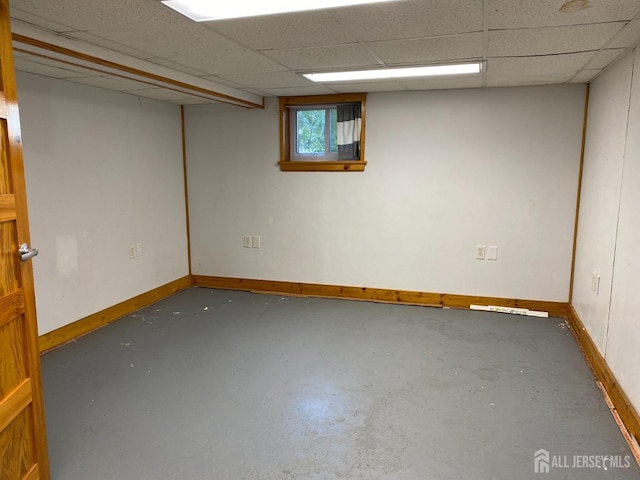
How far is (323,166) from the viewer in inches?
180

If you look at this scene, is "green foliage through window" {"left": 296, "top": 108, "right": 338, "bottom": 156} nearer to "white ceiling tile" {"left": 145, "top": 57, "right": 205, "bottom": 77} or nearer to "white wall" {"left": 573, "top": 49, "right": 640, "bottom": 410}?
"white ceiling tile" {"left": 145, "top": 57, "right": 205, "bottom": 77}

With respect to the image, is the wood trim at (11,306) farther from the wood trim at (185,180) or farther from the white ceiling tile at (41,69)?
the wood trim at (185,180)

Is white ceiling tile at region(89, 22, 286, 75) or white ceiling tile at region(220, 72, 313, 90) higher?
white ceiling tile at region(220, 72, 313, 90)

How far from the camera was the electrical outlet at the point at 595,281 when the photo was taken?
10.3 feet

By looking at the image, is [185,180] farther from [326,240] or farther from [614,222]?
[614,222]

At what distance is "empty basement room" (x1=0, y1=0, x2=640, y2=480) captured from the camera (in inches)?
83.2

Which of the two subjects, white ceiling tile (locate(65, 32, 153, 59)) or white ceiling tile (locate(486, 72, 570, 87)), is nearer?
white ceiling tile (locate(65, 32, 153, 59))

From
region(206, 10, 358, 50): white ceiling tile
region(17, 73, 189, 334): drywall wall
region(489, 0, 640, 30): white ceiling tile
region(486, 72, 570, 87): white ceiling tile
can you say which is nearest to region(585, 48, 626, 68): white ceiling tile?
region(486, 72, 570, 87): white ceiling tile

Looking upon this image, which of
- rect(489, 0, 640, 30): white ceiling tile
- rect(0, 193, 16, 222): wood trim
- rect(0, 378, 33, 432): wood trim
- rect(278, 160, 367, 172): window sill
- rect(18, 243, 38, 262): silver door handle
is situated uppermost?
rect(489, 0, 640, 30): white ceiling tile

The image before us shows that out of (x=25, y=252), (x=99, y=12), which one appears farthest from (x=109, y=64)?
(x=25, y=252)

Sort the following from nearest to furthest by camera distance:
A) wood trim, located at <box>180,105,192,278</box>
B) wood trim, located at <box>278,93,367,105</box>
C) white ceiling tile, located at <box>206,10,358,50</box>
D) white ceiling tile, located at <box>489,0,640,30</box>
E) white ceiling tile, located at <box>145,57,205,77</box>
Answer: white ceiling tile, located at <box>489,0,640,30</box>
white ceiling tile, located at <box>206,10,358,50</box>
white ceiling tile, located at <box>145,57,205,77</box>
wood trim, located at <box>278,93,367,105</box>
wood trim, located at <box>180,105,192,278</box>

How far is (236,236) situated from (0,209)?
3.39 metres

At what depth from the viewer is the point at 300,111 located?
4.72m

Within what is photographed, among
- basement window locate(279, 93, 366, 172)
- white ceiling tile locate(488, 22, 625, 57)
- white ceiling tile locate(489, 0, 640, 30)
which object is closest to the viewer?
white ceiling tile locate(489, 0, 640, 30)
